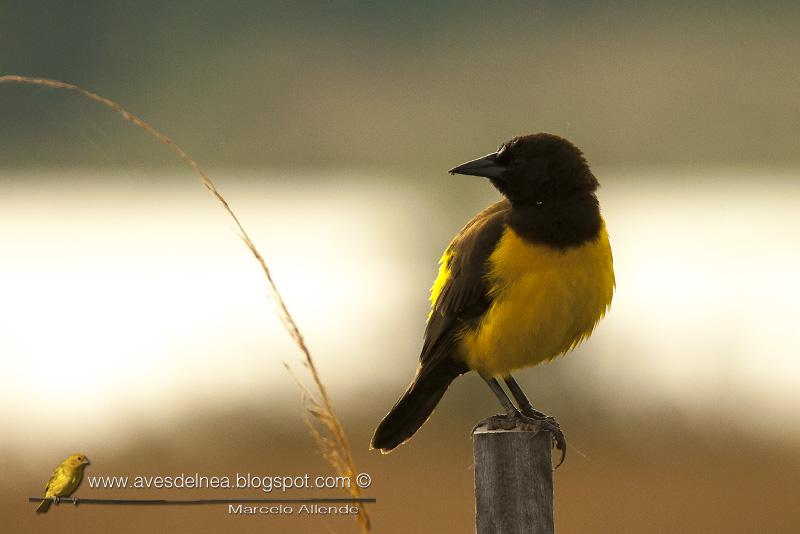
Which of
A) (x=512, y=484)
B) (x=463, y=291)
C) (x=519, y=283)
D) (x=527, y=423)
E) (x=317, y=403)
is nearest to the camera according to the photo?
(x=317, y=403)

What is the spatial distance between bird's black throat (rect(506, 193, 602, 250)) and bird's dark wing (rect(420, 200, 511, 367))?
77 millimetres

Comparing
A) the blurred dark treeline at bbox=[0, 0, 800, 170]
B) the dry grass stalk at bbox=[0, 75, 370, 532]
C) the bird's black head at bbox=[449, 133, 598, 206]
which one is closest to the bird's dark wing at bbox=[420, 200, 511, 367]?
the bird's black head at bbox=[449, 133, 598, 206]

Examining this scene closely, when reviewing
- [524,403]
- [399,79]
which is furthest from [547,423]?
[399,79]

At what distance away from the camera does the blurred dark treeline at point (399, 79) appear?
94.2ft

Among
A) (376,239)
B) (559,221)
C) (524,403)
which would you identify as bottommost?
(376,239)

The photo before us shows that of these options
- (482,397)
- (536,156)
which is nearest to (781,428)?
(482,397)

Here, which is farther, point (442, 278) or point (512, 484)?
point (442, 278)

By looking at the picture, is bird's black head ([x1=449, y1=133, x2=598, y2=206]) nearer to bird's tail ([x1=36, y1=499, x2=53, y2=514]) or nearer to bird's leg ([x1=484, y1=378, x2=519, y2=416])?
bird's leg ([x1=484, y1=378, x2=519, y2=416])

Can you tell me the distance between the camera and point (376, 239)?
2088 centimetres

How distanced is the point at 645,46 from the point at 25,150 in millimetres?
13462

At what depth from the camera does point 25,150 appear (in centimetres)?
3072

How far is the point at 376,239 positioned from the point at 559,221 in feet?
52.8

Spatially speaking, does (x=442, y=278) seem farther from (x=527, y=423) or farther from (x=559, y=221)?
(x=527, y=423)

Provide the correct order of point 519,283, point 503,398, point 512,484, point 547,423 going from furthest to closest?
point 503,398, point 519,283, point 547,423, point 512,484
